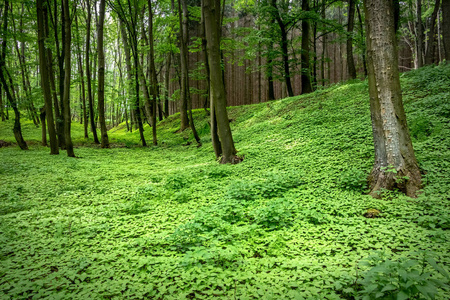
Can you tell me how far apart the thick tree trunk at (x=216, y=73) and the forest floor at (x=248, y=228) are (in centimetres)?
78

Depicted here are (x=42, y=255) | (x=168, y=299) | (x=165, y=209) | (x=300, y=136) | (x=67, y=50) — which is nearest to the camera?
(x=168, y=299)

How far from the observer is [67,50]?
989cm

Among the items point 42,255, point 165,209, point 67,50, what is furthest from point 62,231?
point 67,50

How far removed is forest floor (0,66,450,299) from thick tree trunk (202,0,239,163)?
0.78 m

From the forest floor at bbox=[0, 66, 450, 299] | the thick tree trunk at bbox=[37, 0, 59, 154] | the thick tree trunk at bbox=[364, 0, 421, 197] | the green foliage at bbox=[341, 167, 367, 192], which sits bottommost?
the forest floor at bbox=[0, 66, 450, 299]

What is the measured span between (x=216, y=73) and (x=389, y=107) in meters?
4.56

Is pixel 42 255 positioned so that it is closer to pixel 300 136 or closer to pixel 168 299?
pixel 168 299

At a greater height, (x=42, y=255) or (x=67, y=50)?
(x=67, y=50)

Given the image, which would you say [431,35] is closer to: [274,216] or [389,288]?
[274,216]

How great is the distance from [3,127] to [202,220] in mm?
24840

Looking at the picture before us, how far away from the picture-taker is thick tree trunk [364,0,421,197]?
12.5ft

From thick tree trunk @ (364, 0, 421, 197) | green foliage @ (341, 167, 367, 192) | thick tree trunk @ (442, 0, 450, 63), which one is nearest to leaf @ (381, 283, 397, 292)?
thick tree trunk @ (364, 0, 421, 197)

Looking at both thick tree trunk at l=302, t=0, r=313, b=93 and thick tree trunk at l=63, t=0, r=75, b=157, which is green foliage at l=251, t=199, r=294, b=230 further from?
thick tree trunk at l=302, t=0, r=313, b=93

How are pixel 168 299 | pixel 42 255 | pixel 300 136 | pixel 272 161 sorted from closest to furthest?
pixel 168 299, pixel 42 255, pixel 272 161, pixel 300 136
